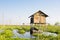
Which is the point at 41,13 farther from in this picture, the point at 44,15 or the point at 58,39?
the point at 58,39

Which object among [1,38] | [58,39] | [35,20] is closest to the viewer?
[1,38]

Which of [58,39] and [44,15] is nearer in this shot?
[58,39]

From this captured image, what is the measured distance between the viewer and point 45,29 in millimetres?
29266

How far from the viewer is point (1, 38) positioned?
10016 millimetres

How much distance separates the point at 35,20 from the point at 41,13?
2.16 meters

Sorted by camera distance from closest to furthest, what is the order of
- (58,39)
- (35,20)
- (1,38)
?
(1,38)
(58,39)
(35,20)

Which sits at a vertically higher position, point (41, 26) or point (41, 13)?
point (41, 13)

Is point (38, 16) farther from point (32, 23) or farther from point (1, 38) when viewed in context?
point (1, 38)

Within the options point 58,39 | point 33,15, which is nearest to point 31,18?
point 33,15

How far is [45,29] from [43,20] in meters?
2.05

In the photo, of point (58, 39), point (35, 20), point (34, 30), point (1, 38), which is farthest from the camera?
point (35, 20)

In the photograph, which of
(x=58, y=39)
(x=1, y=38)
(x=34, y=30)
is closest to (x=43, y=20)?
(x=34, y=30)

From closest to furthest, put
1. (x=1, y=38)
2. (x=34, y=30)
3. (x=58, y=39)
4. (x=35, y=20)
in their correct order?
(x=1, y=38), (x=58, y=39), (x=34, y=30), (x=35, y=20)

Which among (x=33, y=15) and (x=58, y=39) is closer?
(x=58, y=39)
